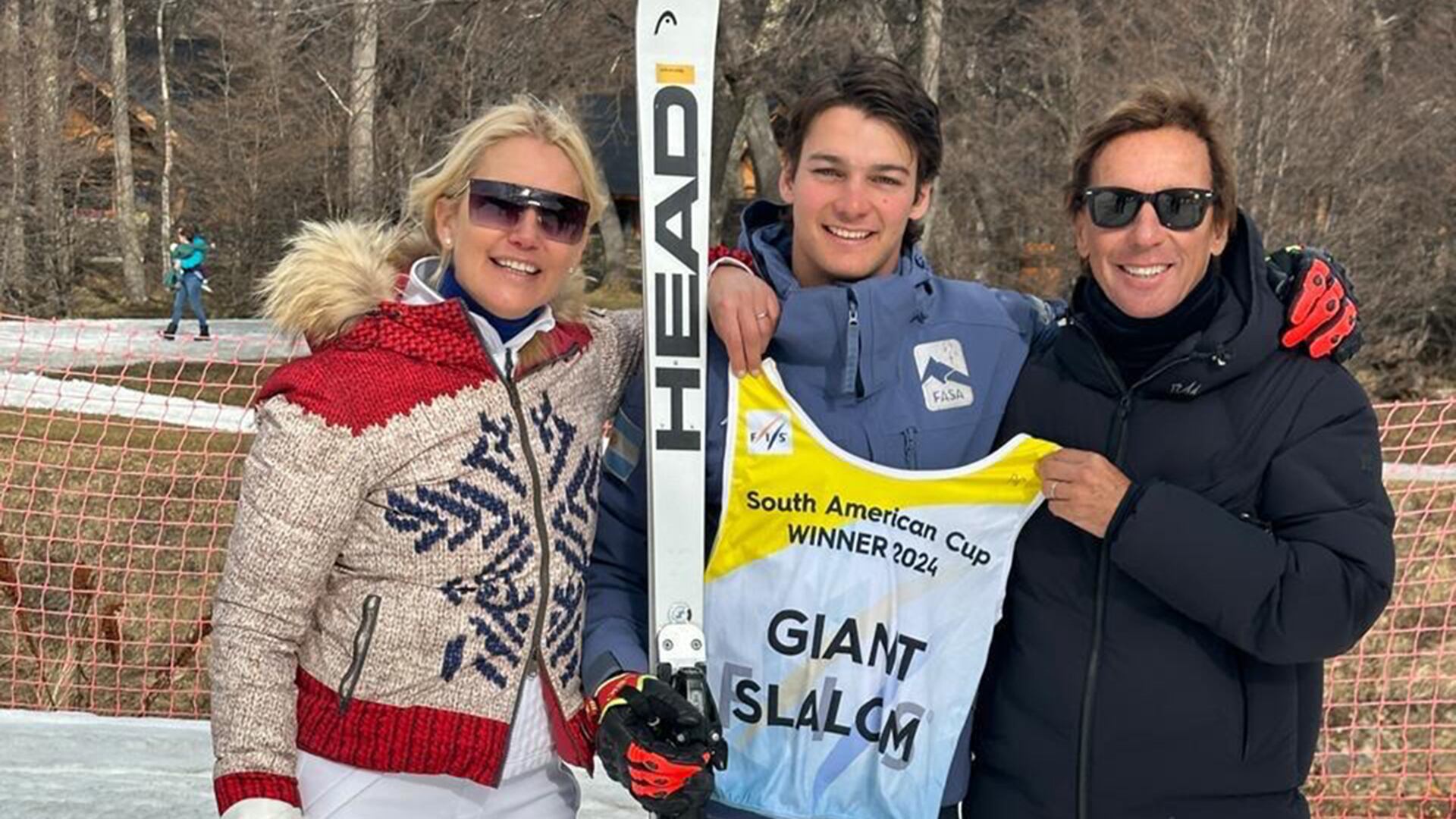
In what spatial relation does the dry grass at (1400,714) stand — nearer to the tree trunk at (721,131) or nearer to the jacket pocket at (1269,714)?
the jacket pocket at (1269,714)

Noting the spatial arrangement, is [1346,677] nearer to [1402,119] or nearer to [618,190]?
[1402,119]

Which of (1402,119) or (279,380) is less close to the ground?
(1402,119)

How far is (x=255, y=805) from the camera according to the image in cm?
186

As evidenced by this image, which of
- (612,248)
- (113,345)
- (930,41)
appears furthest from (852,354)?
(612,248)

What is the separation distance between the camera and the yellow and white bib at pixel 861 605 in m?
2.11

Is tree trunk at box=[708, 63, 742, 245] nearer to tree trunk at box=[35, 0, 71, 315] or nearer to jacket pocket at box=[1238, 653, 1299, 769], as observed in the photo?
tree trunk at box=[35, 0, 71, 315]

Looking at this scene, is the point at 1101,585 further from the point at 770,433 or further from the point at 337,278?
the point at 337,278

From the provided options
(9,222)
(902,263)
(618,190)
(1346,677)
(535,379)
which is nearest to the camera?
(535,379)

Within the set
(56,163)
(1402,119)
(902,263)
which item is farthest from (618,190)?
(902,263)

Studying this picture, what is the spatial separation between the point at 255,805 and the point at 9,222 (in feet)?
69.3

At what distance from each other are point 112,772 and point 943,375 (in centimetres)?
313

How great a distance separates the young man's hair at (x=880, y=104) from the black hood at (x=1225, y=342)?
0.41 m

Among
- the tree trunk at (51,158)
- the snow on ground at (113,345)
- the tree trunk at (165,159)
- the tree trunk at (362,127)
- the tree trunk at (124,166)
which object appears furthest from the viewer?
the tree trunk at (165,159)

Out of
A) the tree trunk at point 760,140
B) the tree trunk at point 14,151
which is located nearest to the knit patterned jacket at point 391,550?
the tree trunk at point 760,140
